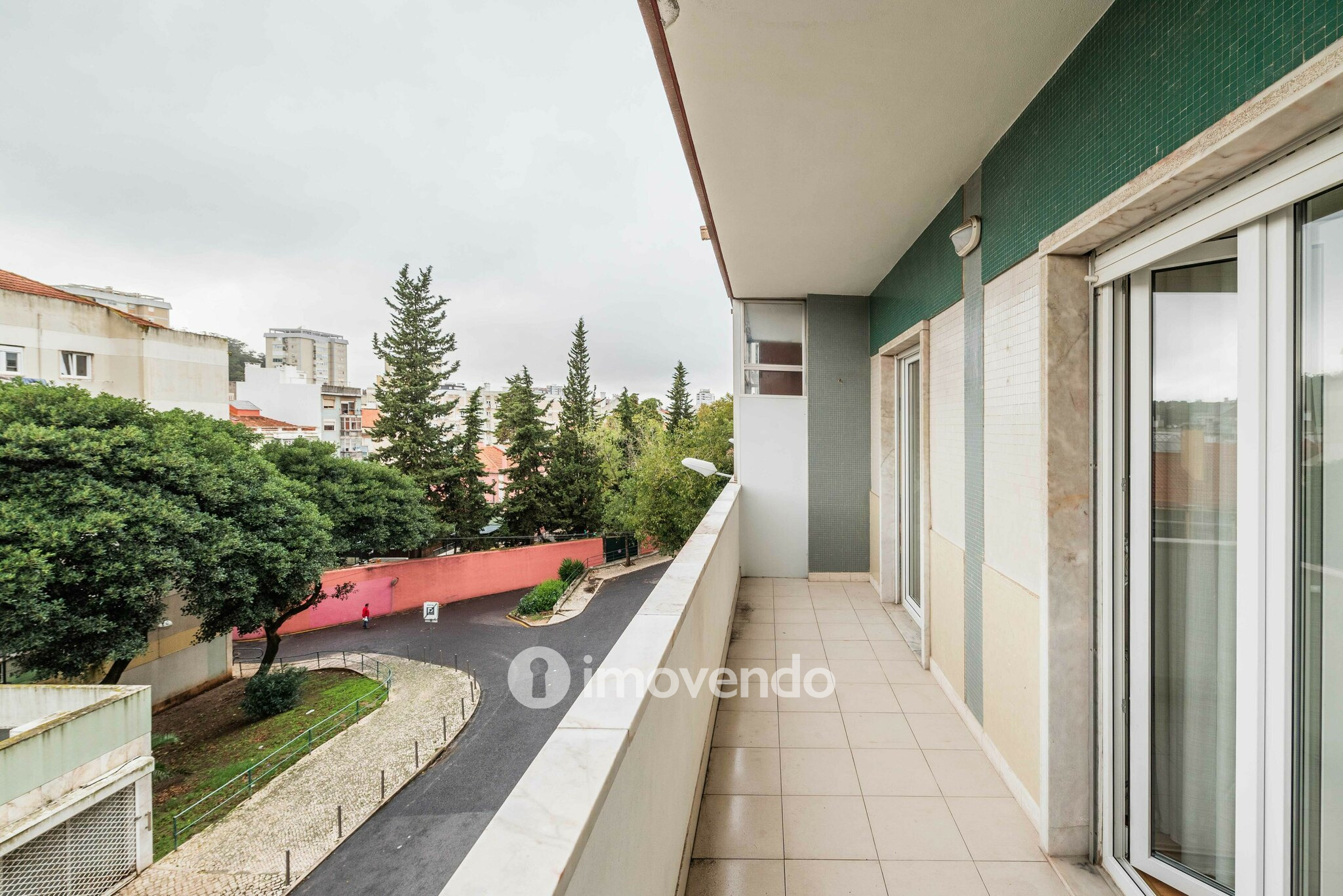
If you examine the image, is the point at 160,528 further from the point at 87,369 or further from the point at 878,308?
the point at 878,308

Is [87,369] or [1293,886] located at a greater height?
[87,369]

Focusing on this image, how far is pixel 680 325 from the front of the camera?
4056 centimetres

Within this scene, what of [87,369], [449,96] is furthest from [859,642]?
[449,96]

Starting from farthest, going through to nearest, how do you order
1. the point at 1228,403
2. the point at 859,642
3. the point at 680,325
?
the point at 680,325, the point at 859,642, the point at 1228,403

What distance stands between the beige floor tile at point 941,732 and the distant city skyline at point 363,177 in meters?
5.73

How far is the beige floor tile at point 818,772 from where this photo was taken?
2.41 metres

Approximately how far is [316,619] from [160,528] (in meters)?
7.37

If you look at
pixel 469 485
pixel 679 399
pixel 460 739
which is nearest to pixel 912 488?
pixel 460 739

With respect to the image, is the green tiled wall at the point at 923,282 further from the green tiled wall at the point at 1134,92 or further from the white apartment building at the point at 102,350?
the white apartment building at the point at 102,350

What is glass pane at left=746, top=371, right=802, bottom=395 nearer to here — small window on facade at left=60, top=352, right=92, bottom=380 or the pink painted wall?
the pink painted wall

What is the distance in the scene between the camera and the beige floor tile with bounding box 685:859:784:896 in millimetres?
1880

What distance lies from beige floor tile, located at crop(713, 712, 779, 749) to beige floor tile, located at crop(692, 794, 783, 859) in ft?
1.30

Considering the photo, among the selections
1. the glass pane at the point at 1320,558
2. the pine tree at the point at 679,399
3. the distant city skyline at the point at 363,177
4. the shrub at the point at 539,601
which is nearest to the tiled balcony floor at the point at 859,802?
the glass pane at the point at 1320,558

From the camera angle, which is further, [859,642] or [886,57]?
[859,642]
